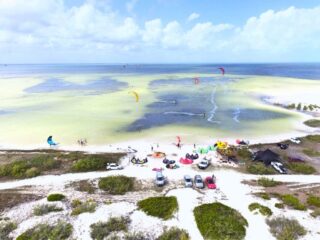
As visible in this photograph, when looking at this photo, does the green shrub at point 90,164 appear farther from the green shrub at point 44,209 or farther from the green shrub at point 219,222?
the green shrub at point 219,222

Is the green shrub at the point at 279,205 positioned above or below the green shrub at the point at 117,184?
below

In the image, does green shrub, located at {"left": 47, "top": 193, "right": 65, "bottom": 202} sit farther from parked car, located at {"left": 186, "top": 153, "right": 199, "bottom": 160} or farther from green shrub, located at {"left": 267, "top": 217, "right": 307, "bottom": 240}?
green shrub, located at {"left": 267, "top": 217, "right": 307, "bottom": 240}

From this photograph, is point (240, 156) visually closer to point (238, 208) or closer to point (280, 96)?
point (238, 208)

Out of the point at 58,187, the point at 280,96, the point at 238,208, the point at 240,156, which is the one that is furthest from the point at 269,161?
the point at 280,96

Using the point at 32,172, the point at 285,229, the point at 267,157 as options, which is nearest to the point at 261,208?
the point at 285,229

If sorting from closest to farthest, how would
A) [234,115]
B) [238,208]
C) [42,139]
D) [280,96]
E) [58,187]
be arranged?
[238,208] → [58,187] → [42,139] → [234,115] → [280,96]

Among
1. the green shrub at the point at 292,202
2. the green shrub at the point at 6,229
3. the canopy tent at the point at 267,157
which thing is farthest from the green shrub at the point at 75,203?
the canopy tent at the point at 267,157
